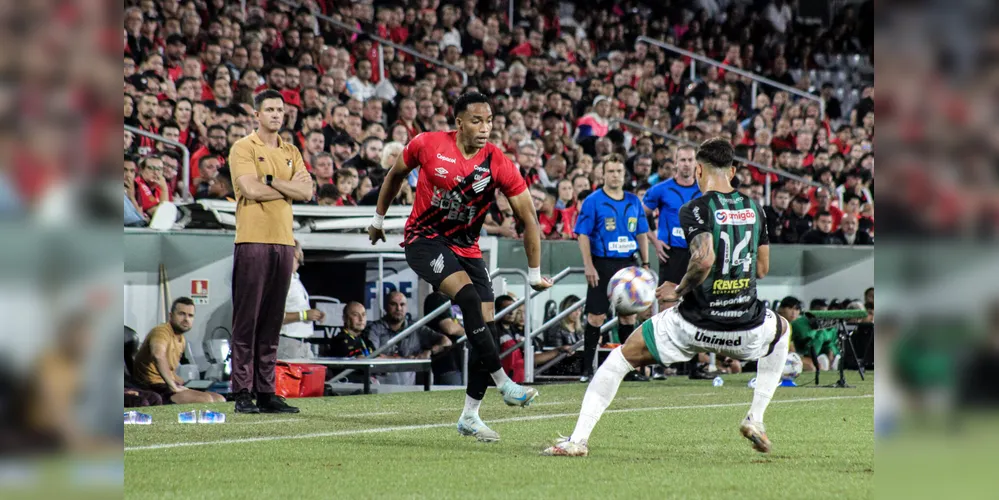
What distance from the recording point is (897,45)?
4.74 feet

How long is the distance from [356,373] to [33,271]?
11.9 m

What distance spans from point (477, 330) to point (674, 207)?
5.68 metres

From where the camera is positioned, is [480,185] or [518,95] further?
[518,95]

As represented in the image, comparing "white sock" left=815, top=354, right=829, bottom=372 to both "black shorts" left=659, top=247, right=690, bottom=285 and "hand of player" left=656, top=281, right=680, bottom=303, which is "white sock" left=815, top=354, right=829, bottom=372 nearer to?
"black shorts" left=659, top=247, right=690, bottom=285

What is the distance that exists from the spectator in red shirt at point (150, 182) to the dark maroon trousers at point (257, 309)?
11.8ft

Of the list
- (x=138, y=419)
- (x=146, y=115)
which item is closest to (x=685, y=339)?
(x=138, y=419)

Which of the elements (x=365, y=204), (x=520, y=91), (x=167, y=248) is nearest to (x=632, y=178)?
(x=520, y=91)

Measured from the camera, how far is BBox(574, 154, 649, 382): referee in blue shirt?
12648mm

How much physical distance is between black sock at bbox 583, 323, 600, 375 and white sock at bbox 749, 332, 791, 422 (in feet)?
20.1

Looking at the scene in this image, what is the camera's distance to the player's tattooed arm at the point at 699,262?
20.7 ft

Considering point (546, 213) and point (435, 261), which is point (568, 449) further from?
point (546, 213)

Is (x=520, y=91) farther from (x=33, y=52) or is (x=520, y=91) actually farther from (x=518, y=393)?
(x=33, y=52)

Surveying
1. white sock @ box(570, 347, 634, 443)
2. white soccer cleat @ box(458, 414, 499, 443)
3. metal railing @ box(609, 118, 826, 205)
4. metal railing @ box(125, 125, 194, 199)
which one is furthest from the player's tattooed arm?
metal railing @ box(609, 118, 826, 205)

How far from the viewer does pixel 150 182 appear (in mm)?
12484
